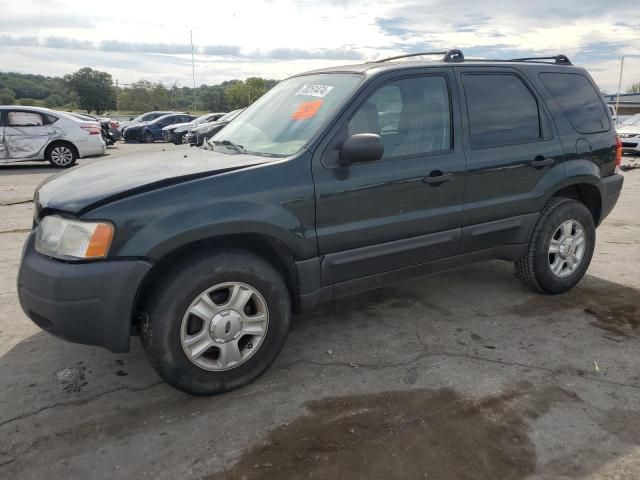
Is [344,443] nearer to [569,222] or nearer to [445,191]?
[445,191]

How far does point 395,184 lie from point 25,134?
38.2 feet

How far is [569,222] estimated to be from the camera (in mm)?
4324

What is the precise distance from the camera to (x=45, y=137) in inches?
492

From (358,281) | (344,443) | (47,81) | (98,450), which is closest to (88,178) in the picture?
(98,450)

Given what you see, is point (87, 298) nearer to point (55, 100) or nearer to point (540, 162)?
point (540, 162)

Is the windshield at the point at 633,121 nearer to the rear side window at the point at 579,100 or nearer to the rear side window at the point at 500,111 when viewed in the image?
the rear side window at the point at 579,100

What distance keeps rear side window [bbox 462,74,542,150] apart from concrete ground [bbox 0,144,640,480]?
4.36 feet

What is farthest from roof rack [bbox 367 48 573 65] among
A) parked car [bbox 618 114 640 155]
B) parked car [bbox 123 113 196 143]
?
parked car [bbox 123 113 196 143]

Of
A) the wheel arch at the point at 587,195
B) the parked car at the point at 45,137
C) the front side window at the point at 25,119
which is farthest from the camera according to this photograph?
the parked car at the point at 45,137

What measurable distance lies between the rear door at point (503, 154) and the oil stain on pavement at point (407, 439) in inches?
50.2

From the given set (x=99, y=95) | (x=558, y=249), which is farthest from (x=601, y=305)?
(x=99, y=95)

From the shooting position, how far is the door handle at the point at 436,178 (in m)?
3.48

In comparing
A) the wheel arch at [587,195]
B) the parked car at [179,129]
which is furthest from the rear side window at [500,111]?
the parked car at [179,129]

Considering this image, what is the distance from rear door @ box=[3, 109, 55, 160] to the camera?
1202 cm
